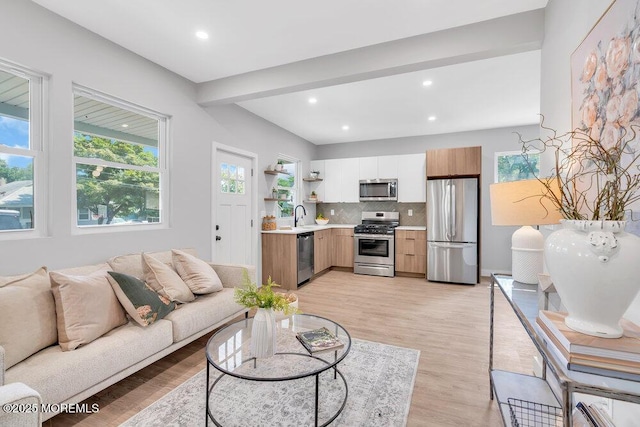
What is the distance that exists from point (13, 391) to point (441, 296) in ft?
14.0

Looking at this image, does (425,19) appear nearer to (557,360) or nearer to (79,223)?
(557,360)

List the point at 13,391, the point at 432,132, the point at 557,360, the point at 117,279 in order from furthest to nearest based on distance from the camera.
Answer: the point at 432,132
the point at 117,279
the point at 13,391
the point at 557,360

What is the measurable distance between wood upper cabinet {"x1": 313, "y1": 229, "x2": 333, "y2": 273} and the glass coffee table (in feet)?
9.69

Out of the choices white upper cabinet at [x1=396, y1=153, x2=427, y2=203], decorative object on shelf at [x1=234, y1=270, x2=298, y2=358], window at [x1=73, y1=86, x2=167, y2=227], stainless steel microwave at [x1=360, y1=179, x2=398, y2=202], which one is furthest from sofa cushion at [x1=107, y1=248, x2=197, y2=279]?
white upper cabinet at [x1=396, y1=153, x2=427, y2=203]

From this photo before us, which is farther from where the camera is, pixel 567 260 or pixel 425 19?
pixel 425 19

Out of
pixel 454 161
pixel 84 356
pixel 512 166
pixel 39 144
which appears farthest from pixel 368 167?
pixel 84 356

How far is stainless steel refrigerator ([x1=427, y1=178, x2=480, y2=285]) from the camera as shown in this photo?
4828mm

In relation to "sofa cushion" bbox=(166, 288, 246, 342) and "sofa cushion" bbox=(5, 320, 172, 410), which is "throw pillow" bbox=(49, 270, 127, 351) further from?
"sofa cushion" bbox=(166, 288, 246, 342)

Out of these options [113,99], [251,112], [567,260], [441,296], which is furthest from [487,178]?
[113,99]

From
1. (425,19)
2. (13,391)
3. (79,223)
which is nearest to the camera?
(13,391)

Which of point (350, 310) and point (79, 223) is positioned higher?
point (79, 223)

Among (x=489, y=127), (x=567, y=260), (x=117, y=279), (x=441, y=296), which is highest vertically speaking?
(x=489, y=127)

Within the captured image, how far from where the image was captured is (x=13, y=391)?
1152 millimetres

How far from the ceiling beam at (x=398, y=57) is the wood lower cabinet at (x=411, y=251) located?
326 centimetres
